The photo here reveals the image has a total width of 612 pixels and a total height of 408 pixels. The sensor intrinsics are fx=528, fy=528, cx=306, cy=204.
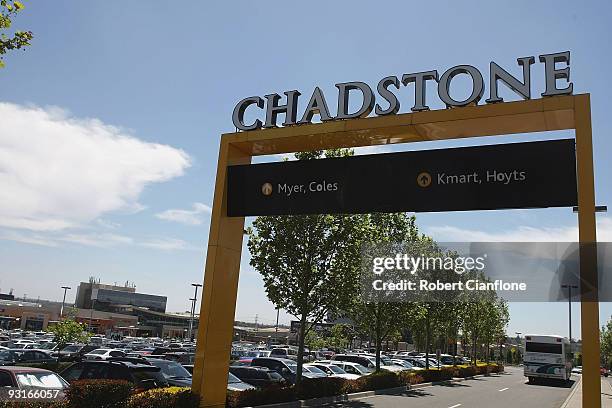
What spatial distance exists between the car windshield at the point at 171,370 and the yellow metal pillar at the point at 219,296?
4851 millimetres

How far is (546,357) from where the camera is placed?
36688mm

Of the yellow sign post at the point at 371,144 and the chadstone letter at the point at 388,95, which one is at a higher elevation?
the chadstone letter at the point at 388,95

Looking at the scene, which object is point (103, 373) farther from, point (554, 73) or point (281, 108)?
point (554, 73)

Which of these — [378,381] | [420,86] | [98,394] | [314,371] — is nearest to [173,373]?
[98,394]

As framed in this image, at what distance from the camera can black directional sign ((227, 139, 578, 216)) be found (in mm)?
9617

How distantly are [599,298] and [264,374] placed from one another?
1506 centimetres

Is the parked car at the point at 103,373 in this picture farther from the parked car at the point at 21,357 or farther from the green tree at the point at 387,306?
the green tree at the point at 387,306

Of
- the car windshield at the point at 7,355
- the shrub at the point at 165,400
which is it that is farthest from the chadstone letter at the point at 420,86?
the car windshield at the point at 7,355

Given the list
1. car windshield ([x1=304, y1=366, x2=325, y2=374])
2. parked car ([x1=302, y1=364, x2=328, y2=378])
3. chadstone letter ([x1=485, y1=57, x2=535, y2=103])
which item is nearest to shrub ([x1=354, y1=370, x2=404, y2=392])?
parked car ([x1=302, y1=364, x2=328, y2=378])

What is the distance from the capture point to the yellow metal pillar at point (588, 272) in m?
8.39

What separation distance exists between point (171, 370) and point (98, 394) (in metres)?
6.86

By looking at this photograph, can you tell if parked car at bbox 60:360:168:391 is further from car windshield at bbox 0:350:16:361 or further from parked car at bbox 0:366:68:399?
car windshield at bbox 0:350:16:361

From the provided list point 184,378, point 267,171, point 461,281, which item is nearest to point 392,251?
point 461,281

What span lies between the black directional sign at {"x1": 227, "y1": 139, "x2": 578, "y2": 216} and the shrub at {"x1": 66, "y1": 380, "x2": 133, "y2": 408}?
452 centimetres
